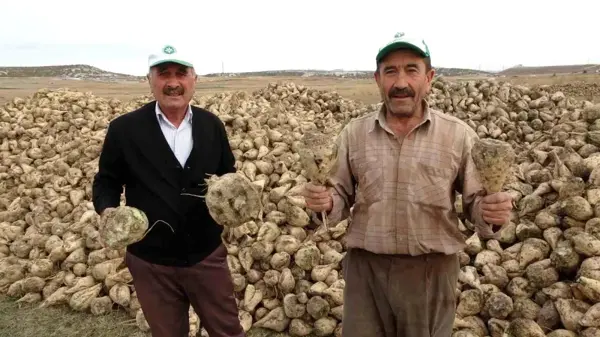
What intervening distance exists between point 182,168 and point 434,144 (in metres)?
1.55

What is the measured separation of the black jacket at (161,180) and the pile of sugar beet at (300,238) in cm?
41

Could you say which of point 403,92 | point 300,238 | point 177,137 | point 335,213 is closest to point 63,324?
point 300,238

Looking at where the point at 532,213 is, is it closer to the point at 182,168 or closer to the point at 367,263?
the point at 367,263

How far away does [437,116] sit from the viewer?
261 centimetres

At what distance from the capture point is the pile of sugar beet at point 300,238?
4223mm

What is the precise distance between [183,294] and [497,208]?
2.17 m

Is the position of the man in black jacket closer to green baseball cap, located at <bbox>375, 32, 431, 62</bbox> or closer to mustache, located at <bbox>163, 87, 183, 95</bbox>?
mustache, located at <bbox>163, 87, 183, 95</bbox>

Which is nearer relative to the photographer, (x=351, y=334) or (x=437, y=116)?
(x=437, y=116)

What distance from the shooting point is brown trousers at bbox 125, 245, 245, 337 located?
317cm

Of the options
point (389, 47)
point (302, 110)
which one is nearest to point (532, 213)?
point (389, 47)

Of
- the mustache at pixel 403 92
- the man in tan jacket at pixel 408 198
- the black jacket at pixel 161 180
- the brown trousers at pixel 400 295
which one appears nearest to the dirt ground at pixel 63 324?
the black jacket at pixel 161 180

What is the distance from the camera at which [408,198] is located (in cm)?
256

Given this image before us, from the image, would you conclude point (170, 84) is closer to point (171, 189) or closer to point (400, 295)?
point (171, 189)

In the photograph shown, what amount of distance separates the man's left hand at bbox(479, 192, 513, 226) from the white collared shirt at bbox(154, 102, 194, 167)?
71.8 inches
